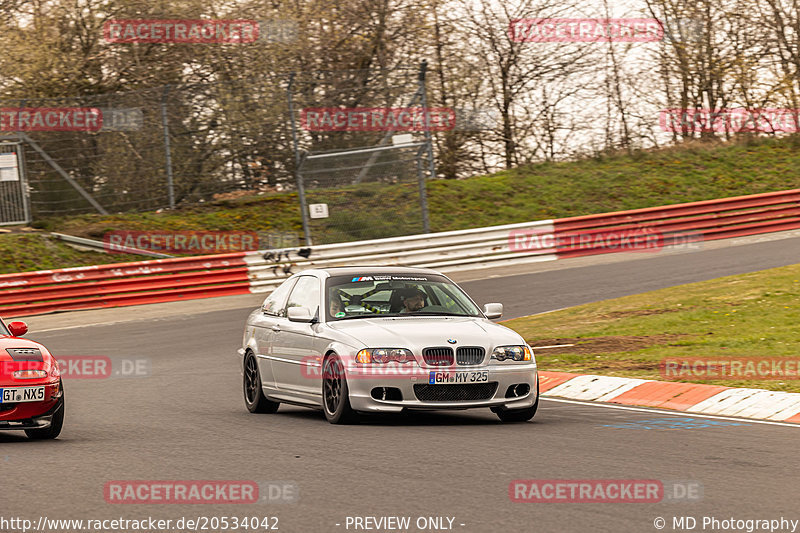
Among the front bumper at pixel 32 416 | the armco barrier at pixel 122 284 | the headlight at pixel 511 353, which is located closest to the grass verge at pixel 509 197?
the armco barrier at pixel 122 284

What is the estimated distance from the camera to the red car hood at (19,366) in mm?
8863

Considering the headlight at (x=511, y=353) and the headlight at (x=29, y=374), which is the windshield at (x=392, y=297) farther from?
the headlight at (x=29, y=374)

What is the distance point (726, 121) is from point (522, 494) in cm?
3265

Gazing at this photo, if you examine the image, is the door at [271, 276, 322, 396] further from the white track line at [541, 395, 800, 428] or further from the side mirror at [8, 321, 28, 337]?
the white track line at [541, 395, 800, 428]

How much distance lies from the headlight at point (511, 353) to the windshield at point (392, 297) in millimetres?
987

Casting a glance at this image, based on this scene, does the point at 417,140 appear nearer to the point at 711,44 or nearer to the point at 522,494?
the point at 711,44

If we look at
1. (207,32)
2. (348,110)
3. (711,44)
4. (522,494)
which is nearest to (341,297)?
(522,494)

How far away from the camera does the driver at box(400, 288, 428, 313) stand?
10.6 meters

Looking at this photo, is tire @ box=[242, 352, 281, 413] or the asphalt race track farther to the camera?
tire @ box=[242, 352, 281, 413]

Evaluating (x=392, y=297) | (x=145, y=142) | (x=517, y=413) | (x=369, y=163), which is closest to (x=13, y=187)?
(x=145, y=142)

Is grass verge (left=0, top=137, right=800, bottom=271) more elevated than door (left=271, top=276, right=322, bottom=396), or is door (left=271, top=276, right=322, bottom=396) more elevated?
grass verge (left=0, top=137, right=800, bottom=271)

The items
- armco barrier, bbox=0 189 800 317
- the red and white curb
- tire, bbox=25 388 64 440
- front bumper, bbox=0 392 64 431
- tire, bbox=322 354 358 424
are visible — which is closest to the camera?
front bumper, bbox=0 392 64 431

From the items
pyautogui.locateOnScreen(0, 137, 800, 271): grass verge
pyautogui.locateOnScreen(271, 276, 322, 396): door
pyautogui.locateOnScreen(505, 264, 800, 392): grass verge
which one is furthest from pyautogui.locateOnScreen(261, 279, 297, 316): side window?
pyautogui.locateOnScreen(0, 137, 800, 271): grass verge

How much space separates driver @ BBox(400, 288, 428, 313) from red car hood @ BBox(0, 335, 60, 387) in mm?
3133
